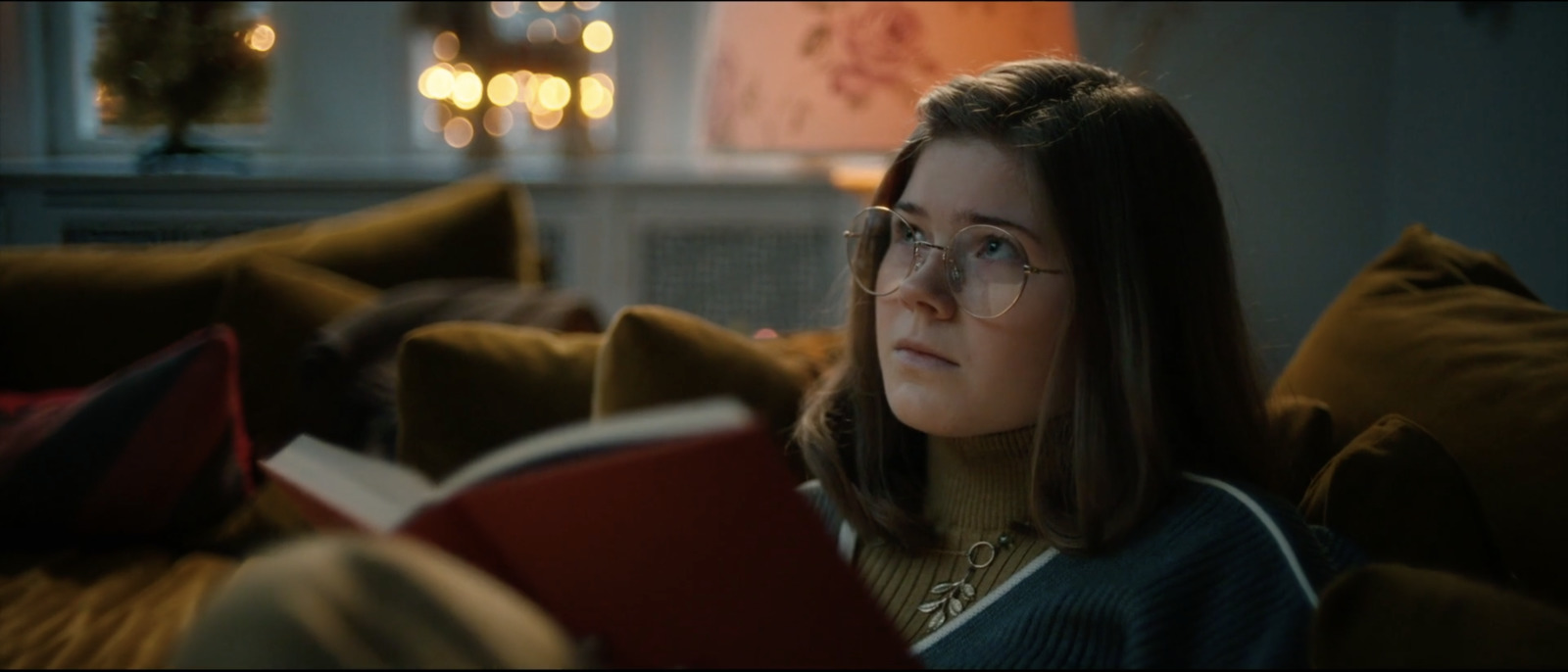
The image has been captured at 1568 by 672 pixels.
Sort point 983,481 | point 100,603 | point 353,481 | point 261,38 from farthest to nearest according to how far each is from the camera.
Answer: point 261,38, point 100,603, point 983,481, point 353,481

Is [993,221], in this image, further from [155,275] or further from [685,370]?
[155,275]

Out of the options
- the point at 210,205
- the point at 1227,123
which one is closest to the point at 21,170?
the point at 210,205

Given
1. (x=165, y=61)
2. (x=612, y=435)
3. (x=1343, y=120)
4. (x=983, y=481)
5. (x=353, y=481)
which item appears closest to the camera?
(x=612, y=435)

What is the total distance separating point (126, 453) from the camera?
130 cm

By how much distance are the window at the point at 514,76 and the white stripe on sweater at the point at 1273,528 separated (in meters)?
2.70

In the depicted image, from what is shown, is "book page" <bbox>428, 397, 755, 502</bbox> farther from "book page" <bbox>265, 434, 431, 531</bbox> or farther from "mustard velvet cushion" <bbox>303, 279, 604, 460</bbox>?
"mustard velvet cushion" <bbox>303, 279, 604, 460</bbox>

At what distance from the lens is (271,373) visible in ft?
5.00

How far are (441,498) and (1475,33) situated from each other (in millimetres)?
1387

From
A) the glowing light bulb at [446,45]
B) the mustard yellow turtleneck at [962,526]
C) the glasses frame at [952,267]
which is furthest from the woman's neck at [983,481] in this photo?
the glowing light bulb at [446,45]

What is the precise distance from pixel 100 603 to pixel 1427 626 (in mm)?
1091

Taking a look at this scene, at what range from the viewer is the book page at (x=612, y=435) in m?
0.50

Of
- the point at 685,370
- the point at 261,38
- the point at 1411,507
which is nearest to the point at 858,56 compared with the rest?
the point at 685,370

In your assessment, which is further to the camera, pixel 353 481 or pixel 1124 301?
pixel 1124 301

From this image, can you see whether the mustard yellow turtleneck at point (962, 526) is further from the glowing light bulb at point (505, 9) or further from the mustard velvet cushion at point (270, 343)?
the glowing light bulb at point (505, 9)
